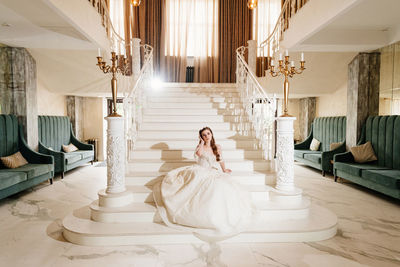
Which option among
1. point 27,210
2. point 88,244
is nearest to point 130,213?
point 88,244

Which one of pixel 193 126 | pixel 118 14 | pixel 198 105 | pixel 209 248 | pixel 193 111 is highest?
pixel 118 14

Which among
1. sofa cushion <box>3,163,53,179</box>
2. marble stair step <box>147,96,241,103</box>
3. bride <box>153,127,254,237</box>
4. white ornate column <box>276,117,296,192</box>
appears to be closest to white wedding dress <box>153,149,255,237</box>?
bride <box>153,127,254,237</box>

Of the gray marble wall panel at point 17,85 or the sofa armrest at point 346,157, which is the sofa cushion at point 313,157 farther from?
the gray marble wall panel at point 17,85

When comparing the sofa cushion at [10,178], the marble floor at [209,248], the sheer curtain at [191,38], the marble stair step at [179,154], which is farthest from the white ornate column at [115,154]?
the sheer curtain at [191,38]

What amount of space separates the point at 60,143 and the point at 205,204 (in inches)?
234

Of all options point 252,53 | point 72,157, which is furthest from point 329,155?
point 72,157

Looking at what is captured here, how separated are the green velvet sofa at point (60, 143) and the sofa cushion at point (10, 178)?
59.4 inches

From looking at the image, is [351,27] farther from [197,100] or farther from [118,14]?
[118,14]

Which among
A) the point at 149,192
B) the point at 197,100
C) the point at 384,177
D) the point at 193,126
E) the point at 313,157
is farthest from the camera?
the point at 313,157

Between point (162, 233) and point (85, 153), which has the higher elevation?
point (85, 153)

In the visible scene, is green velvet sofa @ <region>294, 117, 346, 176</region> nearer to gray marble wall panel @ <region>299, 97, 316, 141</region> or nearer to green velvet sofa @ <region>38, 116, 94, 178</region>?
gray marble wall panel @ <region>299, 97, 316, 141</region>

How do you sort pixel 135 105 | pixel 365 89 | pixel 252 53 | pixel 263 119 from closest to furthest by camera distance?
pixel 263 119
pixel 135 105
pixel 365 89
pixel 252 53

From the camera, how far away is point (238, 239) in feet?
9.84

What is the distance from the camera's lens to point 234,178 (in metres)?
3.90
